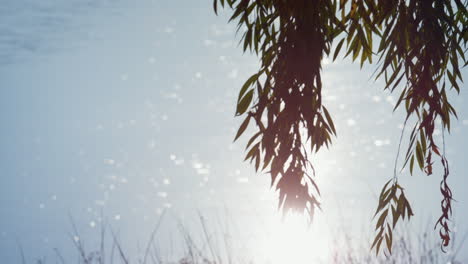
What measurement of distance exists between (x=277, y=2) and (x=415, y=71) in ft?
3.58

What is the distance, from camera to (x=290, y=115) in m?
5.21

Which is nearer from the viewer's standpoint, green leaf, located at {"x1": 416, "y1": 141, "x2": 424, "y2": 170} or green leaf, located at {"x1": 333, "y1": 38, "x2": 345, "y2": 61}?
green leaf, located at {"x1": 333, "y1": 38, "x2": 345, "y2": 61}

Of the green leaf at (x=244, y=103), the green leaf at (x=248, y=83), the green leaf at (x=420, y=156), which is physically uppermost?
the green leaf at (x=248, y=83)

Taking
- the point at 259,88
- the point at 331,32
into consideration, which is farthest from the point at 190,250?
the point at 331,32

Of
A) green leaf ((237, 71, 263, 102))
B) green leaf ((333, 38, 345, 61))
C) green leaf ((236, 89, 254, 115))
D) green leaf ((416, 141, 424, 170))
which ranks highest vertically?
green leaf ((333, 38, 345, 61))

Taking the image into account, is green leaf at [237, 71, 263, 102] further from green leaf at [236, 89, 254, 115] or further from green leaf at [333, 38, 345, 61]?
green leaf at [333, 38, 345, 61]

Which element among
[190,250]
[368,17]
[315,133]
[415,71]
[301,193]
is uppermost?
[368,17]

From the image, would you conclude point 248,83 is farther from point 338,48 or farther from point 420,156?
point 420,156

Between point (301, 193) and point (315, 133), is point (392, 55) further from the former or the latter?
point (301, 193)

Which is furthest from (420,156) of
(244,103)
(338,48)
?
(244,103)

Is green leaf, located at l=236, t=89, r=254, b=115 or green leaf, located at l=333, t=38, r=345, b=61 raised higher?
green leaf, located at l=333, t=38, r=345, b=61

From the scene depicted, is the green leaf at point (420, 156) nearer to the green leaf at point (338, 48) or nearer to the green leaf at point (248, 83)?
the green leaf at point (338, 48)

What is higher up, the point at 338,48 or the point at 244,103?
the point at 338,48

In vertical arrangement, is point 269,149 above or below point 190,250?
above
